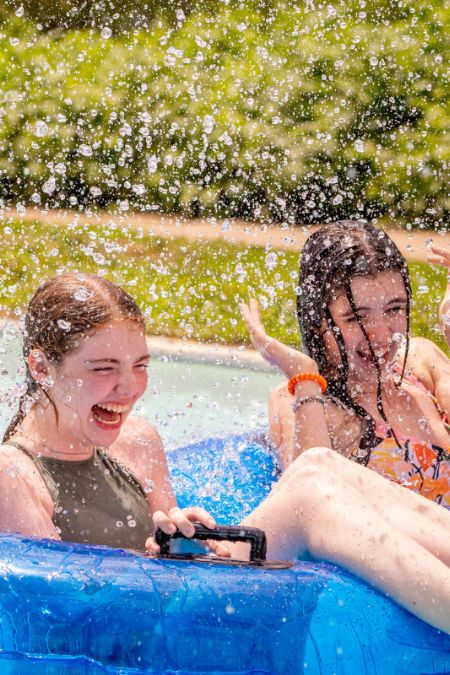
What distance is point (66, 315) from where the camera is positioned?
278 centimetres

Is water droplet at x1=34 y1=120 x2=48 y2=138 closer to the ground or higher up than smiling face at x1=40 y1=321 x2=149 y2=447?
higher up

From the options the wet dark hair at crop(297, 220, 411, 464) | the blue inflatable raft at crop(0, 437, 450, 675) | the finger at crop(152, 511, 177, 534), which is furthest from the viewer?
the wet dark hair at crop(297, 220, 411, 464)

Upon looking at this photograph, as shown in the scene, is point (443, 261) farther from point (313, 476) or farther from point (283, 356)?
point (313, 476)

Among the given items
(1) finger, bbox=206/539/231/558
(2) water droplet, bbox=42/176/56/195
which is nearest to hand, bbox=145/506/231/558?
(1) finger, bbox=206/539/231/558

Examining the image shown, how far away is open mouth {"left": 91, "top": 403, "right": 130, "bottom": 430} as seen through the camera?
273 centimetres

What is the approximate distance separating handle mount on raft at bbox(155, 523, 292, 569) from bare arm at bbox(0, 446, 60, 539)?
0.94 feet

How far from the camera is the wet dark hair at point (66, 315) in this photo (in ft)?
9.07

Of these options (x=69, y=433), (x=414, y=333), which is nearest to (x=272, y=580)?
(x=69, y=433)

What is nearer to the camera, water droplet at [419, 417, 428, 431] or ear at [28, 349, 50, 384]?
ear at [28, 349, 50, 384]

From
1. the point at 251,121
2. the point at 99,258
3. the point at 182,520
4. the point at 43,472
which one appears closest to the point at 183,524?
the point at 182,520

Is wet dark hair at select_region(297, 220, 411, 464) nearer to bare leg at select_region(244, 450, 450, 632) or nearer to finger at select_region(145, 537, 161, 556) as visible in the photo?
bare leg at select_region(244, 450, 450, 632)

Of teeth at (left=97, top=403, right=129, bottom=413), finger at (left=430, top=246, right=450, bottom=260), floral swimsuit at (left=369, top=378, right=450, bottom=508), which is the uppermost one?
finger at (left=430, top=246, right=450, bottom=260)

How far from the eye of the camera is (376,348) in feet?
11.0

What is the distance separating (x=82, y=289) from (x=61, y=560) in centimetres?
77
